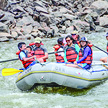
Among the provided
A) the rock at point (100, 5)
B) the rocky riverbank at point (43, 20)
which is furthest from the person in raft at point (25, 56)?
the rock at point (100, 5)

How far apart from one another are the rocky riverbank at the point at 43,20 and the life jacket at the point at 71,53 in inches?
346

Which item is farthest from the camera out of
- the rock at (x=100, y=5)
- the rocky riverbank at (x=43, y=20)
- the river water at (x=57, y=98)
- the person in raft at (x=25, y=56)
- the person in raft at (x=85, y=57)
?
the rock at (x=100, y=5)

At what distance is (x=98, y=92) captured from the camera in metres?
5.76

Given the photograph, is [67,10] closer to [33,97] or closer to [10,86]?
[10,86]

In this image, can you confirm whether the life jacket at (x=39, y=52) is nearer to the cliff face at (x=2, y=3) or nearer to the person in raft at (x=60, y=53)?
the person in raft at (x=60, y=53)

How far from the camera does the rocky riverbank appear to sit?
53.0 feet

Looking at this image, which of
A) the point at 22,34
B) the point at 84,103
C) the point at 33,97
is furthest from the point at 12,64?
the point at 22,34

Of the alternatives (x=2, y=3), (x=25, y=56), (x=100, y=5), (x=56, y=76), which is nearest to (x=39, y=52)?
(x=25, y=56)

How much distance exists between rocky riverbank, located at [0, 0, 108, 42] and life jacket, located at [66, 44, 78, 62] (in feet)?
28.8

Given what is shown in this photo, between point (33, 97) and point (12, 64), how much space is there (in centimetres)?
440

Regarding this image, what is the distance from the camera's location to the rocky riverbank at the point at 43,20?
16.2 m

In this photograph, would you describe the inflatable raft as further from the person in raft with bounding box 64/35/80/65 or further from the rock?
the rock

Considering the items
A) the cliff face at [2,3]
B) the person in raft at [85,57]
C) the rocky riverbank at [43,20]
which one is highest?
the cliff face at [2,3]

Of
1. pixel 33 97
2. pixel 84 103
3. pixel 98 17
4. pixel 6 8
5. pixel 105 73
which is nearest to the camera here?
pixel 84 103
